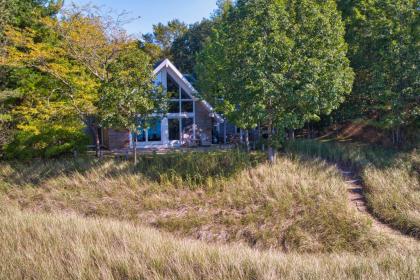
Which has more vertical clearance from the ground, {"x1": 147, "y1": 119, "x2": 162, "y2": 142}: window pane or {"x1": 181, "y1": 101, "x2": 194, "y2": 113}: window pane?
{"x1": 181, "y1": 101, "x2": 194, "y2": 113}: window pane

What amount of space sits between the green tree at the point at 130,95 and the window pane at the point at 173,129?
6255 millimetres

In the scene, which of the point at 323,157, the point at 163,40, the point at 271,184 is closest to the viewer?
the point at 271,184

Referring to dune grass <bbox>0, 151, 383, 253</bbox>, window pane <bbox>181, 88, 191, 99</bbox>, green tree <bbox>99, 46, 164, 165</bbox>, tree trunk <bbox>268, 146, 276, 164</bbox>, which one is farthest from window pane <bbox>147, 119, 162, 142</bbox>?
tree trunk <bbox>268, 146, 276, 164</bbox>

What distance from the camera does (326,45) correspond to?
41.8 feet

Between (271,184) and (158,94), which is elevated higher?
(158,94)

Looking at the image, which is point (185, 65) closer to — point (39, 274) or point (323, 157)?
point (323, 157)

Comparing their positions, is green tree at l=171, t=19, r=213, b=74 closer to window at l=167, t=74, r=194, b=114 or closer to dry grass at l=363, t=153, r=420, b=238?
window at l=167, t=74, r=194, b=114

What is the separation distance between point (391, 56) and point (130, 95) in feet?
34.0

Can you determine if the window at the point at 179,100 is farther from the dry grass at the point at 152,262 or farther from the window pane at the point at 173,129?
the dry grass at the point at 152,262

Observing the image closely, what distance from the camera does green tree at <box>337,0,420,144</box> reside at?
1367cm

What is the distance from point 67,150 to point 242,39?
9.22 meters

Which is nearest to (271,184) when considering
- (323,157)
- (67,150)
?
(323,157)

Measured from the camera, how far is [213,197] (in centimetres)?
1198

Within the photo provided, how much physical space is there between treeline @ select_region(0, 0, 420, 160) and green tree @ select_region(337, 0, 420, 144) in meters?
0.04
